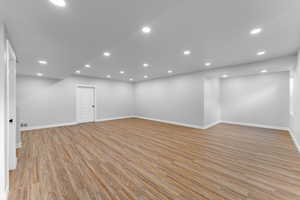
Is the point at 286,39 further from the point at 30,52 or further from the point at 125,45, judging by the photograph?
the point at 30,52

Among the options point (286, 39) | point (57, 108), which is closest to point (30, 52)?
point (57, 108)

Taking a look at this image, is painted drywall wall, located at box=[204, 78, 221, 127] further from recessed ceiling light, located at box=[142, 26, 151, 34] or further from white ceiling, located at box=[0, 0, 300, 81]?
recessed ceiling light, located at box=[142, 26, 151, 34]

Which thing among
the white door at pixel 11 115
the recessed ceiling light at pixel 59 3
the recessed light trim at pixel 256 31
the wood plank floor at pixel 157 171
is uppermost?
the recessed light trim at pixel 256 31

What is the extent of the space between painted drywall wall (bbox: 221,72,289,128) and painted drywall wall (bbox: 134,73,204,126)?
220 cm

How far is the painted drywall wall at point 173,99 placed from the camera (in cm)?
552

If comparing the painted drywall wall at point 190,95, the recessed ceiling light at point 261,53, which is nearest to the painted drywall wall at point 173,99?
the painted drywall wall at point 190,95

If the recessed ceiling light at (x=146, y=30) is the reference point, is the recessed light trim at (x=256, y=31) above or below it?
above

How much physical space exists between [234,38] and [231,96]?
188 inches

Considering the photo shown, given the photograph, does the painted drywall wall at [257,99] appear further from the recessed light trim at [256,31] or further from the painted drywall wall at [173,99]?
the recessed light trim at [256,31]

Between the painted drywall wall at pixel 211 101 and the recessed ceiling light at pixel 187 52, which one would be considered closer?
the recessed ceiling light at pixel 187 52

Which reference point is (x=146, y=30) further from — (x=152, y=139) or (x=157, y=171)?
(x=152, y=139)

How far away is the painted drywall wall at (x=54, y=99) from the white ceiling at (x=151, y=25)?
311 cm

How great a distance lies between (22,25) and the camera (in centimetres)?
172

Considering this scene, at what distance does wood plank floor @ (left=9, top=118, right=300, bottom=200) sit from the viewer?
5.73 ft
